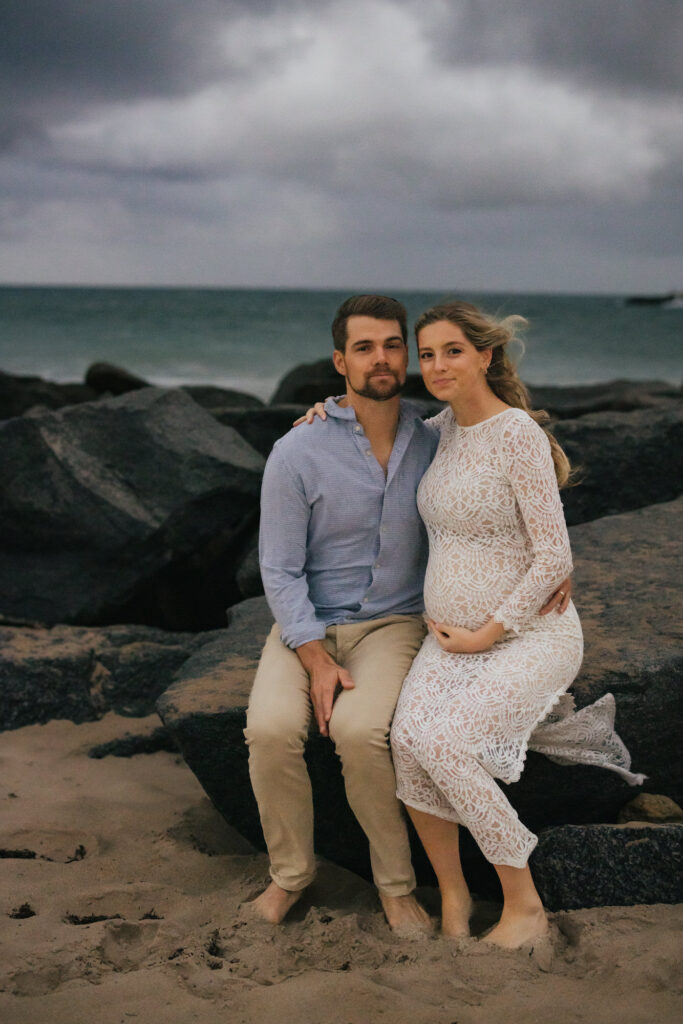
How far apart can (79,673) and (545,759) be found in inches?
99.8

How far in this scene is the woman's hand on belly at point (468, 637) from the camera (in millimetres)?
3150

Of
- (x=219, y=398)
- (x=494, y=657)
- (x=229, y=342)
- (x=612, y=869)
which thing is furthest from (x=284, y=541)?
(x=229, y=342)

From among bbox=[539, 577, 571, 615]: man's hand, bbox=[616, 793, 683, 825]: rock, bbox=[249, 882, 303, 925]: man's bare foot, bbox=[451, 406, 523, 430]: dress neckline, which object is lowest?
bbox=[249, 882, 303, 925]: man's bare foot

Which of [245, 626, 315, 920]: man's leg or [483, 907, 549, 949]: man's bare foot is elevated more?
[245, 626, 315, 920]: man's leg

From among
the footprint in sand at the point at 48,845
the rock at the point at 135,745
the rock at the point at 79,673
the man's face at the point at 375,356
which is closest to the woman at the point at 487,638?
the man's face at the point at 375,356

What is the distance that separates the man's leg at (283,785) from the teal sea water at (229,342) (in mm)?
18632

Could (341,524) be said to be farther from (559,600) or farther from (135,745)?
(135,745)

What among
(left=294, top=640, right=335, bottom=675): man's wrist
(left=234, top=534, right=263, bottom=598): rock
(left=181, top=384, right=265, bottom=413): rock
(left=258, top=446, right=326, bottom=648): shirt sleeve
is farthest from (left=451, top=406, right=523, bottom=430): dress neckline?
(left=181, top=384, right=265, bottom=413): rock

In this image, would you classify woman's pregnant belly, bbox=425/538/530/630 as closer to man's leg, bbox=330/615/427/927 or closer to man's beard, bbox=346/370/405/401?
man's leg, bbox=330/615/427/927

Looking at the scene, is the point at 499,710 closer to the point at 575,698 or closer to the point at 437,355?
the point at 575,698

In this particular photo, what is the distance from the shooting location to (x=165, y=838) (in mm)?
3777

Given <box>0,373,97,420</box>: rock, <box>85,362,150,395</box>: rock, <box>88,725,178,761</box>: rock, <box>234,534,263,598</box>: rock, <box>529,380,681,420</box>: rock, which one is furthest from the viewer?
<box>85,362,150,395</box>: rock

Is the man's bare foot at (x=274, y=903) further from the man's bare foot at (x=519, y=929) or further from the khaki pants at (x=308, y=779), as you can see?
the man's bare foot at (x=519, y=929)

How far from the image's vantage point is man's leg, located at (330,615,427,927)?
10.1 feet
